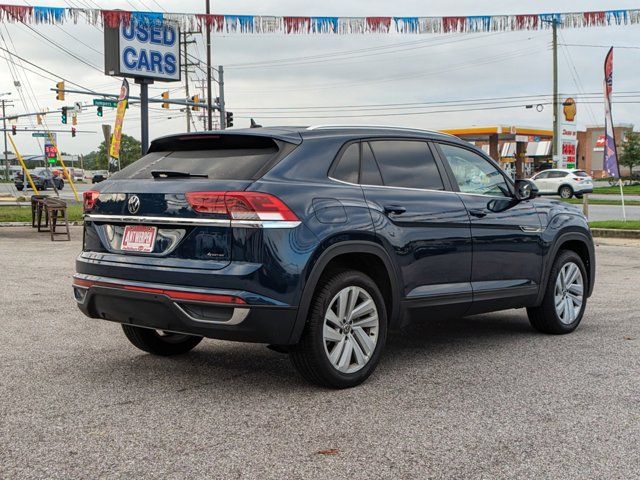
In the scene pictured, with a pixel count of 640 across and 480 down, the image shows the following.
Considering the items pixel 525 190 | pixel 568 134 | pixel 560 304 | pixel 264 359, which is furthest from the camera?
pixel 568 134

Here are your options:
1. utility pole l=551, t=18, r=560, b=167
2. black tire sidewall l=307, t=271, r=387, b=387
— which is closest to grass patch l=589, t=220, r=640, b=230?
black tire sidewall l=307, t=271, r=387, b=387

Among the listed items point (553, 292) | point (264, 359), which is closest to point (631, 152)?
point (553, 292)

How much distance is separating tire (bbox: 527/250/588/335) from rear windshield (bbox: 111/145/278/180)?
3096 millimetres

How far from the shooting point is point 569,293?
281 inches

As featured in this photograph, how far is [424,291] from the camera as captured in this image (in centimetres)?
566

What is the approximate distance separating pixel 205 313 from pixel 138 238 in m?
0.75

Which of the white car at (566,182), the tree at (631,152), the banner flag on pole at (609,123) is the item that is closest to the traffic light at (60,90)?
the white car at (566,182)

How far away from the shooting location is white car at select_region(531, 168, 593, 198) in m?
37.8

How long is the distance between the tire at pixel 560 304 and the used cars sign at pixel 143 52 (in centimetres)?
1667

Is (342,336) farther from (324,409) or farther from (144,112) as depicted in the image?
(144,112)

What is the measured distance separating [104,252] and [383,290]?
6.33ft

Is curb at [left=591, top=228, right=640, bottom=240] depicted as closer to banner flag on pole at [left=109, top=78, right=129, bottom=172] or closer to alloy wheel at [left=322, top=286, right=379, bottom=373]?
banner flag on pole at [left=109, top=78, right=129, bottom=172]

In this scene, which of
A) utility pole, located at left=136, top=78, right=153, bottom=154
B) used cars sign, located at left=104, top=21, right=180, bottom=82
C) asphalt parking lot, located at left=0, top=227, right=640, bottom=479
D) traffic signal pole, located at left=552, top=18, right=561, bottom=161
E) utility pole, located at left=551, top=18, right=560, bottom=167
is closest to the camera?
asphalt parking lot, located at left=0, top=227, right=640, bottom=479

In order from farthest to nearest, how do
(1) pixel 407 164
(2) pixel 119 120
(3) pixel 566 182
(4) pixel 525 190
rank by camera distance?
(3) pixel 566 182 → (2) pixel 119 120 → (4) pixel 525 190 → (1) pixel 407 164
